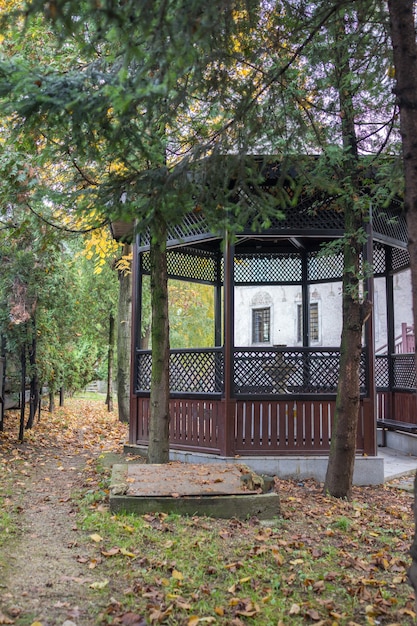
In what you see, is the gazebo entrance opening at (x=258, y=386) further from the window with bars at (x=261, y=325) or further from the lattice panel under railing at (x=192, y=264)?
the window with bars at (x=261, y=325)

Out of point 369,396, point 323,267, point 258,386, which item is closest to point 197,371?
point 258,386

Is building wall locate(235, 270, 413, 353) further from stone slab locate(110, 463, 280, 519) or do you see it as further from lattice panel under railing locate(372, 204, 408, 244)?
stone slab locate(110, 463, 280, 519)

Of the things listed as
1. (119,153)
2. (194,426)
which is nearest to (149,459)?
(194,426)

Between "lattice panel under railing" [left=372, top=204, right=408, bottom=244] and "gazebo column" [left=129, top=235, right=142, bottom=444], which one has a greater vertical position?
"lattice panel under railing" [left=372, top=204, right=408, bottom=244]

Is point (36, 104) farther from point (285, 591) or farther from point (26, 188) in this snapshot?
point (285, 591)

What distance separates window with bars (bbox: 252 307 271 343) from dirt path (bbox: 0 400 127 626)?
49.5ft

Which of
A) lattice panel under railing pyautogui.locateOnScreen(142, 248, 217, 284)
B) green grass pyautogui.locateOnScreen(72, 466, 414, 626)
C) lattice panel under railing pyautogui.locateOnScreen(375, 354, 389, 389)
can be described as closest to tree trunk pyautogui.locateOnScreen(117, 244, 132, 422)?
lattice panel under railing pyautogui.locateOnScreen(142, 248, 217, 284)

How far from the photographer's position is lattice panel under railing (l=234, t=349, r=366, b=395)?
847cm

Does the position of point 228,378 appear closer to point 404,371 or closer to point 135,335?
point 135,335

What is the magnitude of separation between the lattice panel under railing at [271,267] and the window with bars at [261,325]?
391 inches

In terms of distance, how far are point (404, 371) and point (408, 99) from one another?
8303mm

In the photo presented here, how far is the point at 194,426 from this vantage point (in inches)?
346

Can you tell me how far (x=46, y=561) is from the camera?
4.33 meters

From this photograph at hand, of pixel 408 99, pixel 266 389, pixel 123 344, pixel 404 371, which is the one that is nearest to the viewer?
pixel 408 99
